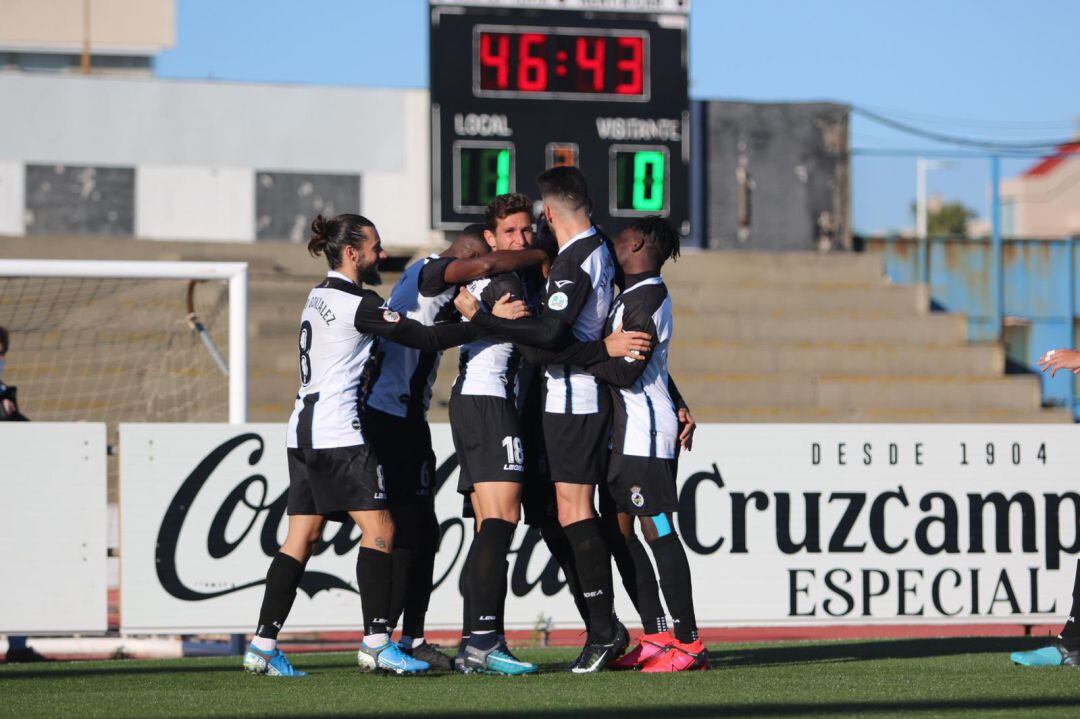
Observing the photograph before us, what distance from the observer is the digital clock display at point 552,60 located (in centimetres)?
1616

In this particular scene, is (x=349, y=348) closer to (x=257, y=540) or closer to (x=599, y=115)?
(x=257, y=540)

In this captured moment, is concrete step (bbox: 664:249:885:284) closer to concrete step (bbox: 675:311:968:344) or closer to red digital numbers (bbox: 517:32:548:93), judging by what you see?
concrete step (bbox: 675:311:968:344)

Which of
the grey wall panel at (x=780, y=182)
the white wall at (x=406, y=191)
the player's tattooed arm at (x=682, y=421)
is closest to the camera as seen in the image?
A: the player's tattooed arm at (x=682, y=421)

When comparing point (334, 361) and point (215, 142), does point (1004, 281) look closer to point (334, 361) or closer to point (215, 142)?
point (215, 142)

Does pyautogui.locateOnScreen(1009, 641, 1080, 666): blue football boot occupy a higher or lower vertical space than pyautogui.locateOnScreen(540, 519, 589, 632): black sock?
lower

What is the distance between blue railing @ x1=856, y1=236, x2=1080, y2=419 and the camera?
21938 millimetres

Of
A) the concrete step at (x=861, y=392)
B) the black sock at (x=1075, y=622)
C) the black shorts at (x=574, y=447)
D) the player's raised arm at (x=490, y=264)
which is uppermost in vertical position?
the player's raised arm at (x=490, y=264)

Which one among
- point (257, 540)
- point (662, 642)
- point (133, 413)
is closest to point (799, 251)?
point (133, 413)

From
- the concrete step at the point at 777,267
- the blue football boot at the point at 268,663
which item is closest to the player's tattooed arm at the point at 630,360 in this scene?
the blue football boot at the point at 268,663

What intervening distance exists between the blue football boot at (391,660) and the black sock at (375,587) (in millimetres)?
74

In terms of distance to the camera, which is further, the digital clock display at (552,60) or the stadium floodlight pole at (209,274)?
the digital clock display at (552,60)

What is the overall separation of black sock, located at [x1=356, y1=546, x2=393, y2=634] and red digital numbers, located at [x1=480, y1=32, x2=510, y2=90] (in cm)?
1104

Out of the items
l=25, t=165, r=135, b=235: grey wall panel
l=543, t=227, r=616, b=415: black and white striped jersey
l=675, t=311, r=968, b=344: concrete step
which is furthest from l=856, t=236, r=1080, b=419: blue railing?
l=543, t=227, r=616, b=415: black and white striped jersey

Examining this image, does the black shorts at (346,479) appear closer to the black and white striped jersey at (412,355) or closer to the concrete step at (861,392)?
the black and white striped jersey at (412,355)
